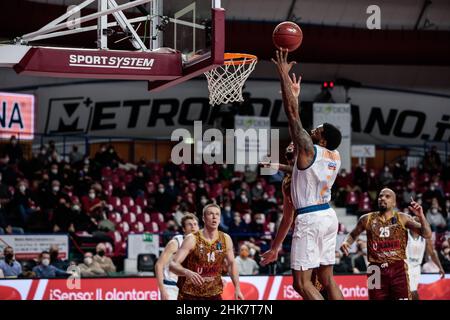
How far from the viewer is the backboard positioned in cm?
935

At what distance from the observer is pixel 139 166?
23.5 m

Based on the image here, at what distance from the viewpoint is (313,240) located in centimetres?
797

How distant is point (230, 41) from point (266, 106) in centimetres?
503

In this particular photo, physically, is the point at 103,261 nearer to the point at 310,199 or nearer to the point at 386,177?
the point at 310,199

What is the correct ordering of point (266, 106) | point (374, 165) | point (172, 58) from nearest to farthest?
point (172, 58)
point (266, 106)
point (374, 165)

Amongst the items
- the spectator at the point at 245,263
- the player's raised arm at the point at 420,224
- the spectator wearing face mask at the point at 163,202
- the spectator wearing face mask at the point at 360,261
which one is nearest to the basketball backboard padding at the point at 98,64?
the player's raised arm at the point at 420,224

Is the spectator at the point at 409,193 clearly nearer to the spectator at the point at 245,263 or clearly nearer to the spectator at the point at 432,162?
the spectator at the point at 432,162

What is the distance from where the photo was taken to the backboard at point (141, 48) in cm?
935

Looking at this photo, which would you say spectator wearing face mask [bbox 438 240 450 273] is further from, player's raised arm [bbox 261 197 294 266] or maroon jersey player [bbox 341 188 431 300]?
player's raised arm [bbox 261 197 294 266]

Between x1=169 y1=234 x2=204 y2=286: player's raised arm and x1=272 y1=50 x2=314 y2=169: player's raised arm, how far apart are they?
5.88ft

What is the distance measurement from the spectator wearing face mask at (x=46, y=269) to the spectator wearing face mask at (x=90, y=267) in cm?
45

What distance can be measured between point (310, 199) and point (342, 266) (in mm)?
10297

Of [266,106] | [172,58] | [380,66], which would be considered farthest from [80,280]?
[380,66]
